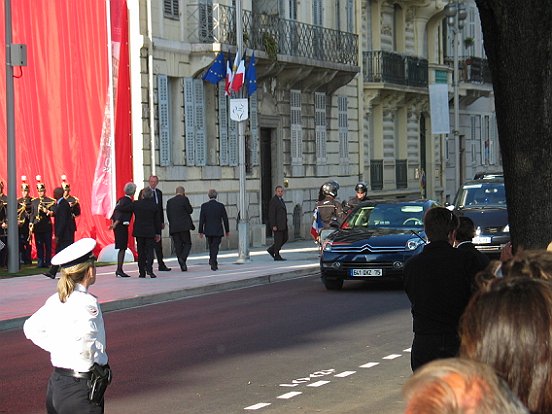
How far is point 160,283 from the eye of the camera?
80.1 feet

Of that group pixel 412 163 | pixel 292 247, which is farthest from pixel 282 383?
pixel 412 163

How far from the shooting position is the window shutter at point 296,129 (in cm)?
4131

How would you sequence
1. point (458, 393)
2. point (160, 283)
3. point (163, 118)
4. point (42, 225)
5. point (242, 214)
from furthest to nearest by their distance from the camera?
point (163, 118), point (242, 214), point (42, 225), point (160, 283), point (458, 393)

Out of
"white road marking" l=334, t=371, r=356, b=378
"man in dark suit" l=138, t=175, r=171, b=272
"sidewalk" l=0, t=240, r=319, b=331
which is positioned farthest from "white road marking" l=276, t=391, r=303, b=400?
"man in dark suit" l=138, t=175, r=171, b=272

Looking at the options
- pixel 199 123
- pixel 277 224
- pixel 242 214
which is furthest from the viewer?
pixel 199 123

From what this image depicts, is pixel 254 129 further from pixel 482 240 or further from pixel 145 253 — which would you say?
pixel 145 253

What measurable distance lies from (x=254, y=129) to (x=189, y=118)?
149 inches

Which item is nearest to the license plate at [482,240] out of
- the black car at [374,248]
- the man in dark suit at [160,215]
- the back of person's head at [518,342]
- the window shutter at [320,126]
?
the black car at [374,248]

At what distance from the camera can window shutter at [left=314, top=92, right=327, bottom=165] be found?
4325 cm

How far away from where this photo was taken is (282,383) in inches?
479

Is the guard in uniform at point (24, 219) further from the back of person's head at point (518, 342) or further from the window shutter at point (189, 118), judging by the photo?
the back of person's head at point (518, 342)

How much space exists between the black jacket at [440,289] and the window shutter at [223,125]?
28816mm

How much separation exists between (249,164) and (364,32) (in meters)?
10.6

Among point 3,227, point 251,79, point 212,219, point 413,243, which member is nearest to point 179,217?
point 212,219
